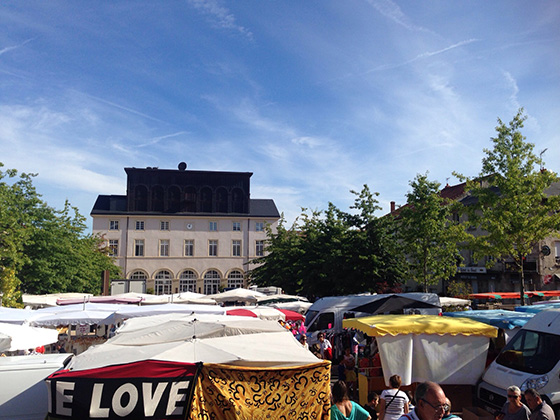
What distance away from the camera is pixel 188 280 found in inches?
2441

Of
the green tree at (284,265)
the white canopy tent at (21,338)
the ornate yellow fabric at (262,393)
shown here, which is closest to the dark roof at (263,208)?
the green tree at (284,265)

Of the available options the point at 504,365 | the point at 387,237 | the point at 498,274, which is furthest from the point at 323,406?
the point at 498,274

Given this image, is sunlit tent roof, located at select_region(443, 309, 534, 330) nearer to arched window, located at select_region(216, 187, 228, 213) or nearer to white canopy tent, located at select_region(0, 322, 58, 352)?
white canopy tent, located at select_region(0, 322, 58, 352)

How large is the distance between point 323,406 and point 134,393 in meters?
2.55

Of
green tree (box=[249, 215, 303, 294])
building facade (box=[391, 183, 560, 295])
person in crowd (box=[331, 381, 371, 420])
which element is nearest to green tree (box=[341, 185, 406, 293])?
green tree (box=[249, 215, 303, 294])

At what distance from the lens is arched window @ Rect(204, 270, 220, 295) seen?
62188 millimetres

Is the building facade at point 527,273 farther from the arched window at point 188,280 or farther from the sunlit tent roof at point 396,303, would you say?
the arched window at point 188,280

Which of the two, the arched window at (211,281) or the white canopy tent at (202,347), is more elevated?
the white canopy tent at (202,347)

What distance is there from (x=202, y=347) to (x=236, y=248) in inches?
2261

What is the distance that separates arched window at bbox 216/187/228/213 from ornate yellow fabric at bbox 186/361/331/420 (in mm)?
58644

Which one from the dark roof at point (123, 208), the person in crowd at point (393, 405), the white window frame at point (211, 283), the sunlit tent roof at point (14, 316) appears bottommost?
the white window frame at point (211, 283)

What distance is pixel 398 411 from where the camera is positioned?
7.30m

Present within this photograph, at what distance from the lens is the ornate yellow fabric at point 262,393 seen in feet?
20.0

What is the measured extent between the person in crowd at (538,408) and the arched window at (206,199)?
58.8 metres
